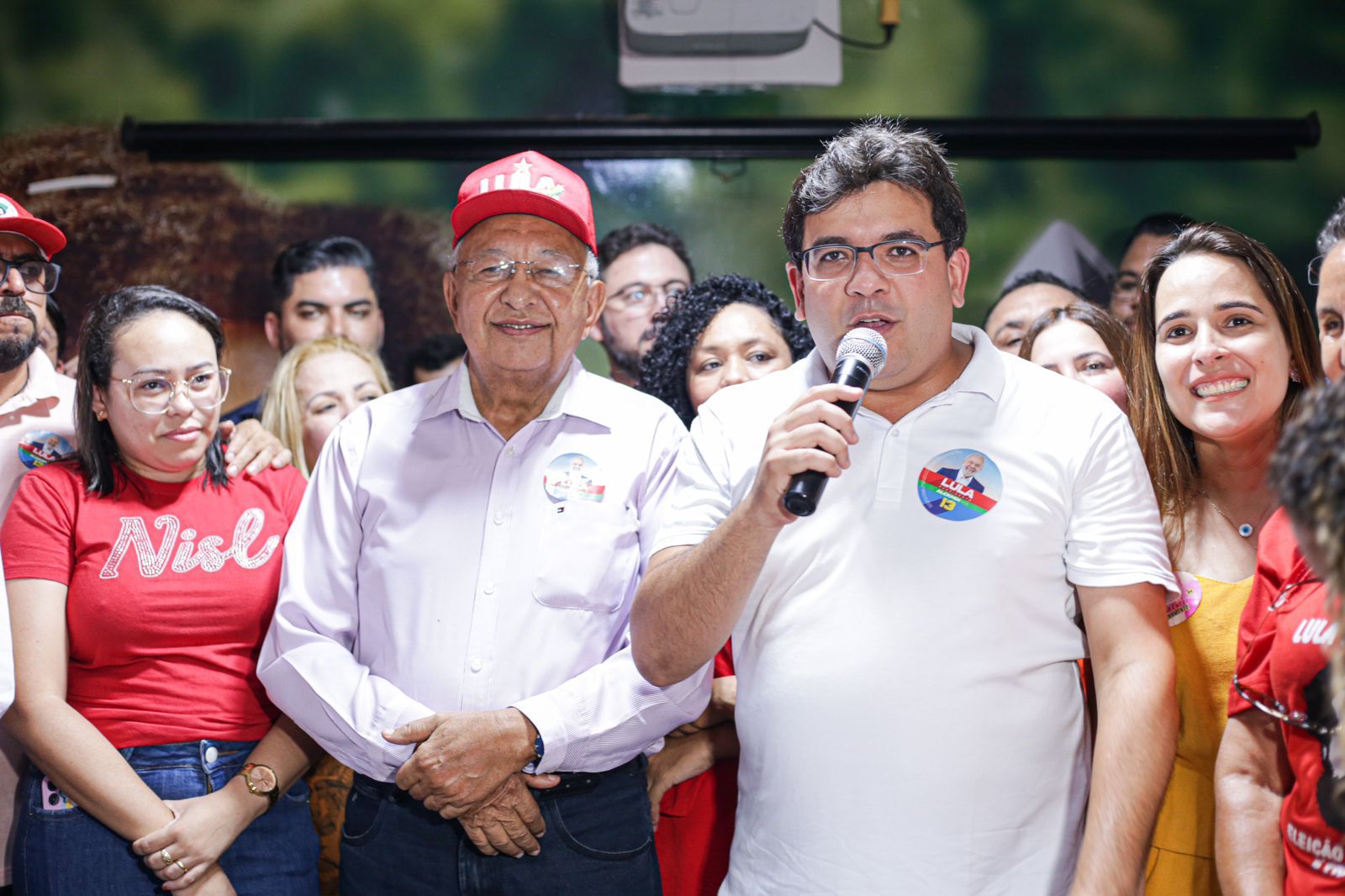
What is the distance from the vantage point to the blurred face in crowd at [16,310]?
259 centimetres

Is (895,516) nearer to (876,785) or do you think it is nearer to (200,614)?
(876,785)

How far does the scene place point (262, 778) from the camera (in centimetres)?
230

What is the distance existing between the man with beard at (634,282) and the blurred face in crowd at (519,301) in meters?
1.70

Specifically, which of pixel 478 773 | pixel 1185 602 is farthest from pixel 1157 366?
pixel 478 773

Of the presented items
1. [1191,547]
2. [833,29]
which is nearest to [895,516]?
[1191,547]

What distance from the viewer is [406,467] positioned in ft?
7.58

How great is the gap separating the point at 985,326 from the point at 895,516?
9.04 ft

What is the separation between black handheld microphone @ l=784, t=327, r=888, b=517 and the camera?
4.95ft

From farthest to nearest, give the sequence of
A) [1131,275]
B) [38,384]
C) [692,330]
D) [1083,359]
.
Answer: [1131,275], [692,330], [1083,359], [38,384]

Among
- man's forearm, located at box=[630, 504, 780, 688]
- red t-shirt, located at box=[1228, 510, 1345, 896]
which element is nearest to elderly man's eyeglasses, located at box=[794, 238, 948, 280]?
man's forearm, located at box=[630, 504, 780, 688]

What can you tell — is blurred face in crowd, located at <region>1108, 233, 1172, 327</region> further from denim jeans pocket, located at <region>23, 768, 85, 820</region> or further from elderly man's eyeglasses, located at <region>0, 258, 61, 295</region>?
denim jeans pocket, located at <region>23, 768, 85, 820</region>

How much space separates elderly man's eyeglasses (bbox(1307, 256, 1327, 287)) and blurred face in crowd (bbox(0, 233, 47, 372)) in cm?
261

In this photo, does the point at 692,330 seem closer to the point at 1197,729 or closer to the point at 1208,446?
the point at 1208,446

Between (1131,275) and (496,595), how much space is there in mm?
3131
